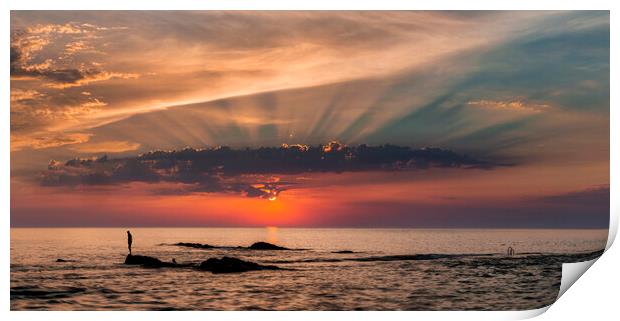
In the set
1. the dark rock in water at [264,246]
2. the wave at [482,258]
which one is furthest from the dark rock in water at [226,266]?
the dark rock in water at [264,246]

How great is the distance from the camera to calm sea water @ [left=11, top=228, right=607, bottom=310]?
10.5 meters

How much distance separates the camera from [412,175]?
11758mm

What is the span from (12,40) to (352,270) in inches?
256

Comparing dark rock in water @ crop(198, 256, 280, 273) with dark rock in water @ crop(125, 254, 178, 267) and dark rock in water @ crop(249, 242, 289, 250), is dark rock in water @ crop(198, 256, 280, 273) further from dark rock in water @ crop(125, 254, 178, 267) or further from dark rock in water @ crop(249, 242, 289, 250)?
dark rock in water @ crop(249, 242, 289, 250)

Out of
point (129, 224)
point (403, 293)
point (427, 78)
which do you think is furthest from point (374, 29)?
point (129, 224)

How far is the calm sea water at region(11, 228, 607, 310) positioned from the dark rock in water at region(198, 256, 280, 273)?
204mm

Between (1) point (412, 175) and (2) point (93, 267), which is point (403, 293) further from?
(2) point (93, 267)

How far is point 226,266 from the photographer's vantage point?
39.8ft

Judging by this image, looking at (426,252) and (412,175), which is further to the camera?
(426,252)

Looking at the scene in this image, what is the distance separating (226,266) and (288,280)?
1.05 metres

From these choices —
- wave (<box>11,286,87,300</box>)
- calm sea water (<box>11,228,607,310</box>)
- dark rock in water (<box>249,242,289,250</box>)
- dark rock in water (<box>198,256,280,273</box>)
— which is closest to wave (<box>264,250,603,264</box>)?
calm sea water (<box>11,228,607,310</box>)

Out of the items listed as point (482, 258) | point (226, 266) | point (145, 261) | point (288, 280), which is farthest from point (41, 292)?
point (482, 258)

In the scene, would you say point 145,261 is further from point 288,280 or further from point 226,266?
point 288,280

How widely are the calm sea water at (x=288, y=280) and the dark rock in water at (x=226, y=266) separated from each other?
20 centimetres
